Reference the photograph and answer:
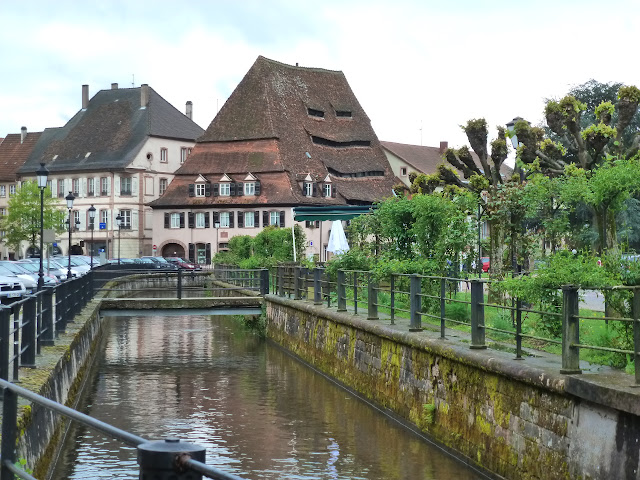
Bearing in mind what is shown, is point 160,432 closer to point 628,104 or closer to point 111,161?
point 628,104

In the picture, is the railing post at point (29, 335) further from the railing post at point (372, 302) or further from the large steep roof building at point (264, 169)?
the large steep roof building at point (264, 169)

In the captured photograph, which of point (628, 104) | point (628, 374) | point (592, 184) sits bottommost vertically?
point (628, 374)

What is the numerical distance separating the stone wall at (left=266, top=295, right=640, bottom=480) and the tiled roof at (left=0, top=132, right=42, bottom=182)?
99.0 meters

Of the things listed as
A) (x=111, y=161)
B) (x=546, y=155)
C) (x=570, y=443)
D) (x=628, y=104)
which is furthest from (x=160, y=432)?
(x=111, y=161)

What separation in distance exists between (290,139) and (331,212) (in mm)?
54045

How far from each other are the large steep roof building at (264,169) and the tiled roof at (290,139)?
8 cm

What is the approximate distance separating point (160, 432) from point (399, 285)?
8772 mm

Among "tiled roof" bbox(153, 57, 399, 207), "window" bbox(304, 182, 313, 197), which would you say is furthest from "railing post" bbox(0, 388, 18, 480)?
"window" bbox(304, 182, 313, 197)

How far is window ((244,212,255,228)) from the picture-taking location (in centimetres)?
8844

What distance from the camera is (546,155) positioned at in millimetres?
28391

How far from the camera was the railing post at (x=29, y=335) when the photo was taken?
1368 centimetres

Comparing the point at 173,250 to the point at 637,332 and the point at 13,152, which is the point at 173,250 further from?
the point at 637,332

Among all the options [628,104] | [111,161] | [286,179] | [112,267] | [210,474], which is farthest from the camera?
[111,161]

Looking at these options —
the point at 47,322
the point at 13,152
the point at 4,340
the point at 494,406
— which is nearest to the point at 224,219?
the point at 13,152
